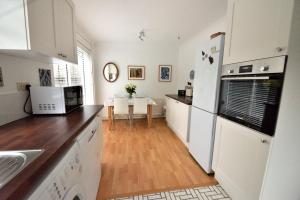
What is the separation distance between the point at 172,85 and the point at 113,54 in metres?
2.05

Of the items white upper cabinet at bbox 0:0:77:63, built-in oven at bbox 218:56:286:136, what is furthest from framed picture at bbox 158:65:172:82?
white upper cabinet at bbox 0:0:77:63

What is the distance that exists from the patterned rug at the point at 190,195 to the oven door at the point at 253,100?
0.89 meters

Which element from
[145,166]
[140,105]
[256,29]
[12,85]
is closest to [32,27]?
[12,85]

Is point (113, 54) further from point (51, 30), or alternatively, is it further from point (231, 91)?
point (231, 91)

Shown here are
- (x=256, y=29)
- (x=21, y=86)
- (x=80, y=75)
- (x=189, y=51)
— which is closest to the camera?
(x=256, y=29)

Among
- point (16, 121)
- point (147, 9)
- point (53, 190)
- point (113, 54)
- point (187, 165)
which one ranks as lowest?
point (187, 165)

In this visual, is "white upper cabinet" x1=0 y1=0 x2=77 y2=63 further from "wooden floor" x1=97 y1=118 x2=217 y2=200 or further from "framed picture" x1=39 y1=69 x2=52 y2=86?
"wooden floor" x1=97 y1=118 x2=217 y2=200

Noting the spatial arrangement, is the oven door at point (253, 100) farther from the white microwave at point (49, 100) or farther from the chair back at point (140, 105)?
the chair back at point (140, 105)

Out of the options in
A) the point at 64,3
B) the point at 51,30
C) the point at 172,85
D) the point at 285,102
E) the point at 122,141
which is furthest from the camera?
the point at 172,85

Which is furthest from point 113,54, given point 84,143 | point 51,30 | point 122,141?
point 84,143

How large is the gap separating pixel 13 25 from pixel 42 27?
0.19m

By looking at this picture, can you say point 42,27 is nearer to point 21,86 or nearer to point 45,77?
point 21,86

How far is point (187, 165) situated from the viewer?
2146 mm

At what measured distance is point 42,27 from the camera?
111 cm
